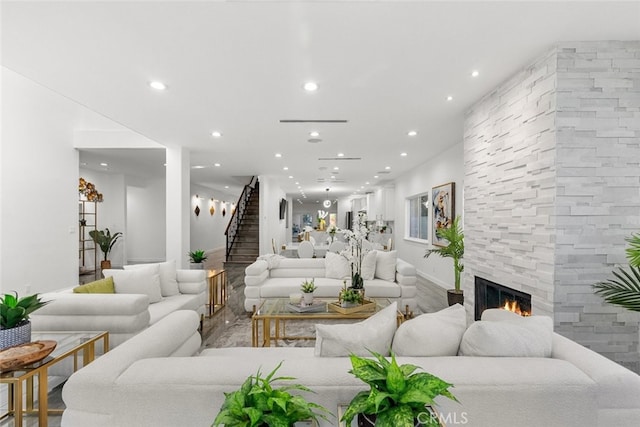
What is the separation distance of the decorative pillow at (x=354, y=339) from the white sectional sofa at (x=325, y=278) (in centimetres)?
282

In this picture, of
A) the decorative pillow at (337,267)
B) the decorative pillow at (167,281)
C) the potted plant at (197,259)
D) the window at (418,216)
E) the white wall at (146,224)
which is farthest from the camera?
the white wall at (146,224)

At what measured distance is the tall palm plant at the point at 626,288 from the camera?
2004 mm

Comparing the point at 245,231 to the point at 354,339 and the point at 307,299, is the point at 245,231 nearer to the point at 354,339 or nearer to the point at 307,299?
the point at 307,299

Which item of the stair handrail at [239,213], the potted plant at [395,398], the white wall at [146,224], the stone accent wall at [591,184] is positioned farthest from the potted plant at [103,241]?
the stone accent wall at [591,184]

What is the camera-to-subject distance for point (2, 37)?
2.27m

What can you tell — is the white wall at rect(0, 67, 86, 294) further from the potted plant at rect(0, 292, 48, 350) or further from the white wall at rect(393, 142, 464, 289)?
the white wall at rect(393, 142, 464, 289)

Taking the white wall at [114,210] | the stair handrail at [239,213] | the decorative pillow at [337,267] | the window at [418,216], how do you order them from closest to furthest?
the decorative pillow at [337,267] → the window at [418,216] → the white wall at [114,210] → the stair handrail at [239,213]

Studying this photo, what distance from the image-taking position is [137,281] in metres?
3.49

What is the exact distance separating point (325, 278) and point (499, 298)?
105 inches

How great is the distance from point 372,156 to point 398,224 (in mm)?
4113

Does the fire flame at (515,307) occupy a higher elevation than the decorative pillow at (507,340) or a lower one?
lower

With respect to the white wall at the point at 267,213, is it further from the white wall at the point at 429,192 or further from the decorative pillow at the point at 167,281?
the decorative pillow at the point at 167,281

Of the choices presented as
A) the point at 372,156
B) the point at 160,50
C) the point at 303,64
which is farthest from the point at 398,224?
the point at 160,50

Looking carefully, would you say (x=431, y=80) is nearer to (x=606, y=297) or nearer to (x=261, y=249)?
(x=606, y=297)
